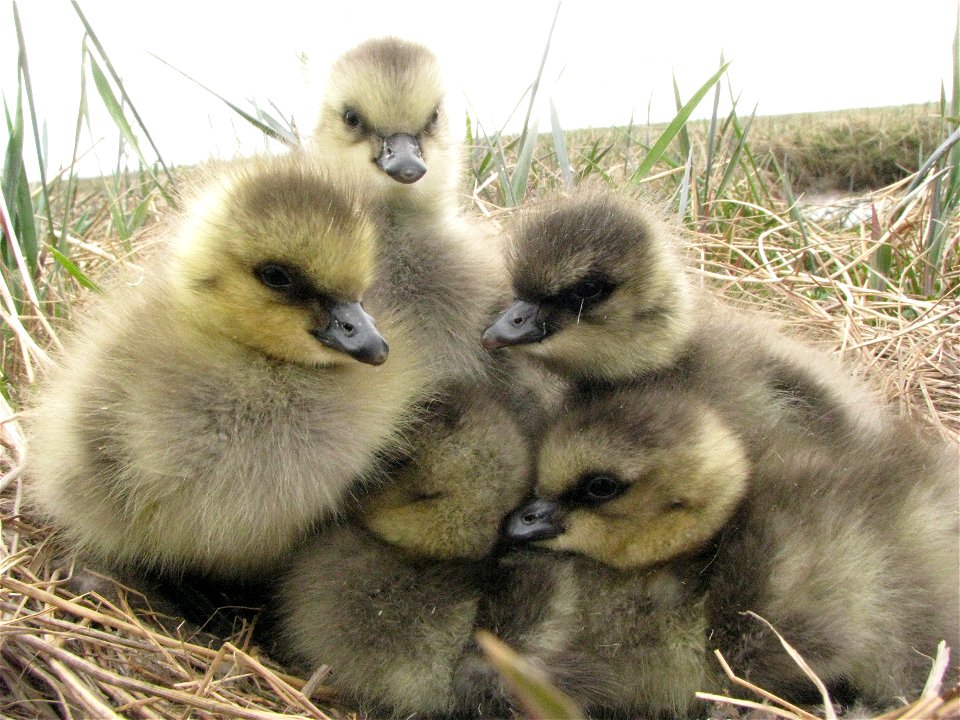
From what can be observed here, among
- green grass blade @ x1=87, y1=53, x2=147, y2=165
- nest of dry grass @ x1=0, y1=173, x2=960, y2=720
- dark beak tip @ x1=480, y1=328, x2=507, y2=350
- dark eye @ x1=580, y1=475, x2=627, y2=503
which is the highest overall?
green grass blade @ x1=87, y1=53, x2=147, y2=165

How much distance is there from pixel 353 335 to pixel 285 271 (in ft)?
0.44

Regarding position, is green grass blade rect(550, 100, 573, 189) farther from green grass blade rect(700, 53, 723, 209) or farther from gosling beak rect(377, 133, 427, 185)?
gosling beak rect(377, 133, 427, 185)

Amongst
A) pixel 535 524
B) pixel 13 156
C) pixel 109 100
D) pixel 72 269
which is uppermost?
pixel 109 100

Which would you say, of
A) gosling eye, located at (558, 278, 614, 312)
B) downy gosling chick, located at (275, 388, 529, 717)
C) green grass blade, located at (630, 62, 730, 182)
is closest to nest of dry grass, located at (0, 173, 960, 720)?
downy gosling chick, located at (275, 388, 529, 717)

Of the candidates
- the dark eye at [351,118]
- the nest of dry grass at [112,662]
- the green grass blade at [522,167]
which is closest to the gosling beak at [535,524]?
the nest of dry grass at [112,662]

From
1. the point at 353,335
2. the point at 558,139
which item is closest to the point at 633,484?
the point at 353,335

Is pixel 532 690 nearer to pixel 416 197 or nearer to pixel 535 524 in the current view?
pixel 535 524

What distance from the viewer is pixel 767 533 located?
1368mm

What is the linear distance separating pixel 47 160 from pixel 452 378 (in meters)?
1.48

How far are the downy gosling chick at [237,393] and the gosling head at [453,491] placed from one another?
0.06 metres

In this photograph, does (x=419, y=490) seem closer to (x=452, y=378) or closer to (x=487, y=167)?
(x=452, y=378)

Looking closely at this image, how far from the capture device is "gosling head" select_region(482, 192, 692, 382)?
5.08 ft

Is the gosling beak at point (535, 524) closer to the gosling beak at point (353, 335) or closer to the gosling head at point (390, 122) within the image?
the gosling beak at point (353, 335)

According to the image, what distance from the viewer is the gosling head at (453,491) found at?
4.60 feet
